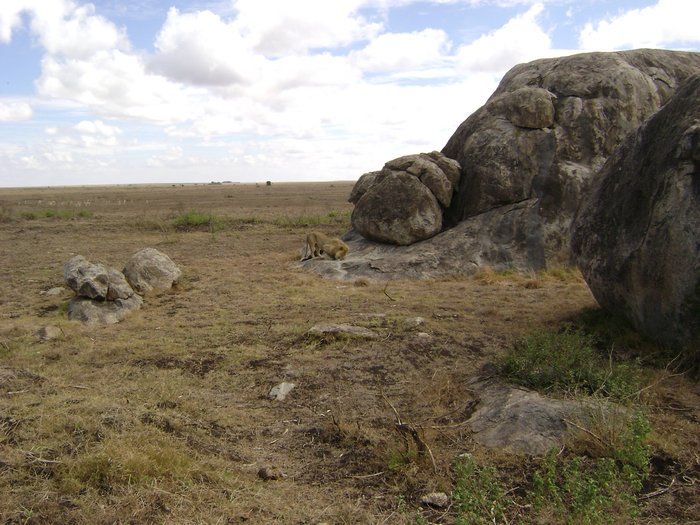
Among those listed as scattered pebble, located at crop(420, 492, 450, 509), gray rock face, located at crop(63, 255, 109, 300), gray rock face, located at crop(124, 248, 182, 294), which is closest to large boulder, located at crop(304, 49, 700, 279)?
gray rock face, located at crop(124, 248, 182, 294)

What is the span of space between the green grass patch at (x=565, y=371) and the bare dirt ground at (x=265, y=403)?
401 millimetres

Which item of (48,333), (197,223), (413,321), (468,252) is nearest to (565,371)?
(413,321)

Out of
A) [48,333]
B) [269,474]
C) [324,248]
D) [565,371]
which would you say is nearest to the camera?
[269,474]

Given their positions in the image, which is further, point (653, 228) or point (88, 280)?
point (88, 280)

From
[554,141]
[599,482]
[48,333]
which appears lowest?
[599,482]

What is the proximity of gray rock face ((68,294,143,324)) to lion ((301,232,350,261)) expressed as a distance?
5284mm

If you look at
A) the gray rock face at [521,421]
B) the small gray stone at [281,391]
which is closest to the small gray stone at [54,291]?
the small gray stone at [281,391]

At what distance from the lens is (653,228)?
277 inches

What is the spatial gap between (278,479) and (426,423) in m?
1.55

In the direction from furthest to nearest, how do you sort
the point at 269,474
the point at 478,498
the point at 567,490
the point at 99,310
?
the point at 99,310 → the point at 269,474 → the point at 567,490 → the point at 478,498

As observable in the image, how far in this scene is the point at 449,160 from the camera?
14531mm

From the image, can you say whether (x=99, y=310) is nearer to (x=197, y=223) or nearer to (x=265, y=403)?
(x=265, y=403)

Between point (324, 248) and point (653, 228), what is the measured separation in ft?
29.1

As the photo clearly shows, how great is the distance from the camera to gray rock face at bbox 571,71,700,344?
6551 millimetres
